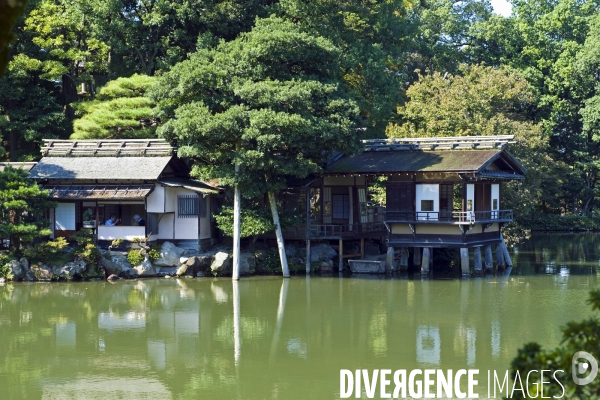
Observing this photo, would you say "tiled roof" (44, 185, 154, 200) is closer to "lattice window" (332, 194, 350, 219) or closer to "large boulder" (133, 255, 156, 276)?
"large boulder" (133, 255, 156, 276)

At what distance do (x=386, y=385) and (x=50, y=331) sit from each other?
31.5 feet

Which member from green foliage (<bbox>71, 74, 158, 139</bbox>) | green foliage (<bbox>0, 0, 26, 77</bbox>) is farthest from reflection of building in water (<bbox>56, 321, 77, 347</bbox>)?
green foliage (<bbox>0, 0, 26, 77</bbox>)

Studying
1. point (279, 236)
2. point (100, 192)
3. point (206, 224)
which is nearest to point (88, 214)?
point (100, 192)

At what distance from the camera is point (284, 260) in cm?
2855

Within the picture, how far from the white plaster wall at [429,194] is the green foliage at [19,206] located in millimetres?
13096

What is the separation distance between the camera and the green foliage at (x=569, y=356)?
603 cm

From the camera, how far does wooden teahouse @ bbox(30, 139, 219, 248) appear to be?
2906cm

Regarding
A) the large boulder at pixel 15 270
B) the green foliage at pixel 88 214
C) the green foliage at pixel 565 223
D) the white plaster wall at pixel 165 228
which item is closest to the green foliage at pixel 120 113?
the green foliage at pixel 88 214

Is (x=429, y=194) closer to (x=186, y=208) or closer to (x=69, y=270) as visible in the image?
(x=186, y=208)

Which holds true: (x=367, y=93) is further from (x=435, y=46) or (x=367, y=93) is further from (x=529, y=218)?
(x=529, y=218)

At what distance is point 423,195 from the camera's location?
93.9 feet

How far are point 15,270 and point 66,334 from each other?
8356mm

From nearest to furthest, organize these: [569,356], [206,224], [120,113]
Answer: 1. [569,356]
2. [206,224]
3. [120,113]

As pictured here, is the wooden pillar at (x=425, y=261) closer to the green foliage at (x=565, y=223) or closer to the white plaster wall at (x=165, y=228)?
the white plaster wall at (x=165, y=228)
